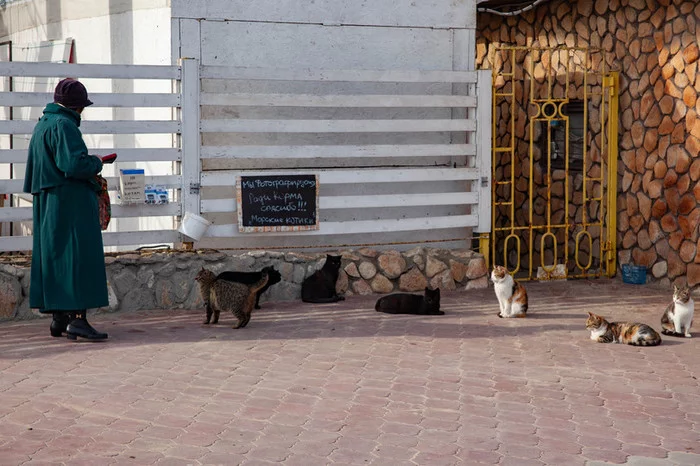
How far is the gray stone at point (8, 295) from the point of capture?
9773 millimetres

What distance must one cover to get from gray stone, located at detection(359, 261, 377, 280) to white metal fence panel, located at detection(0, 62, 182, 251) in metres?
1.96

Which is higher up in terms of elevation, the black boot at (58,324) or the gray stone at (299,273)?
the gray stone at (299,273)

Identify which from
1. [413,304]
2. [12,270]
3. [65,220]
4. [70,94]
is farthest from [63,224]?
[413,304]

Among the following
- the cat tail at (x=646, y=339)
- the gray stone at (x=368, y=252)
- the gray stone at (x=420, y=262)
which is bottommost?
the cat tail at (x=646, y=339)

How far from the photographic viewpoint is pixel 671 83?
1173 centimetres

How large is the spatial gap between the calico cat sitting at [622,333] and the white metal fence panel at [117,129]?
4200mm

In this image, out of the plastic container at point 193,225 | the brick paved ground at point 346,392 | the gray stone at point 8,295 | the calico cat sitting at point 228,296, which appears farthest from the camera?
the plastic container at point 193,225

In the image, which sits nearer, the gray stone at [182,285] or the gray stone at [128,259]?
the gray stone at [128,259]

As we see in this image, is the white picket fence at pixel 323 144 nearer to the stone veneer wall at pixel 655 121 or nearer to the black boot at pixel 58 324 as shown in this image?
the black boot at pixel 58 324

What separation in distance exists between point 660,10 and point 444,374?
19.6 feet

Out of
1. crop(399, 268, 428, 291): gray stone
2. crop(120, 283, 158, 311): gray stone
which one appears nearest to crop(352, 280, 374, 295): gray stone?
crop(399, 268, 428, 291): gray stone

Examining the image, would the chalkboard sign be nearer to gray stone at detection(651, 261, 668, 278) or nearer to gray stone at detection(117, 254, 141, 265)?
gray stone at detection(117, 254, 141, 265)

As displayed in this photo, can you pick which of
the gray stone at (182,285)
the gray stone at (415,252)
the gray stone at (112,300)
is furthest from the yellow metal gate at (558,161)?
the gray stone at (112,300)

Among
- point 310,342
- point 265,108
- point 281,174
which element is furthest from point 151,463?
point 265,108
